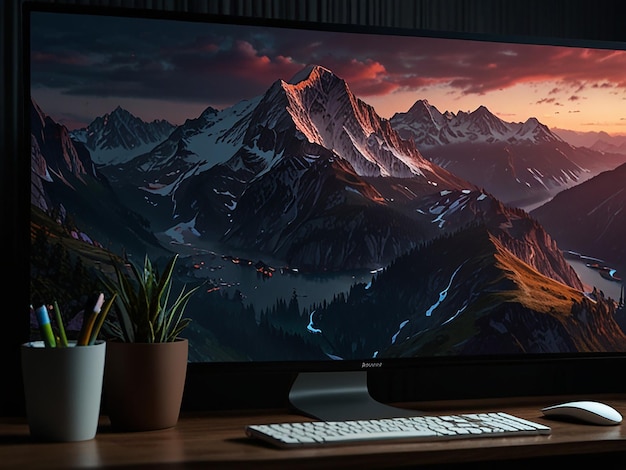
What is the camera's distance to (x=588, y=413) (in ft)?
4.91

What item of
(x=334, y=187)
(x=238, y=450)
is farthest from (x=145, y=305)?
(x=334, y=187)

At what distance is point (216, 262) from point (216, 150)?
0.21 metres

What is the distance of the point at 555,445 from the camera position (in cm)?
134

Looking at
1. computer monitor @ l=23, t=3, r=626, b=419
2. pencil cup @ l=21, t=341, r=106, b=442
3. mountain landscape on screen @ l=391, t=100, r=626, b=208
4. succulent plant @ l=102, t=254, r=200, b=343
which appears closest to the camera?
pencil cup @ l=21, t=341, r=106, b=442

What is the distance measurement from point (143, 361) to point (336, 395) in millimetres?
401

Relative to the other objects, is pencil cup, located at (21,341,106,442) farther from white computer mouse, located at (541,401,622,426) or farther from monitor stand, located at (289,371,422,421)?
white computer mouse, located at (541,401,622,426)

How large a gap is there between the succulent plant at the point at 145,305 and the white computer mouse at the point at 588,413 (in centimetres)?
68

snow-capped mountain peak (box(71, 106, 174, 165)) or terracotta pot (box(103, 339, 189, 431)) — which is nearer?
terracotta pot (box(103, 339, 189, 431))

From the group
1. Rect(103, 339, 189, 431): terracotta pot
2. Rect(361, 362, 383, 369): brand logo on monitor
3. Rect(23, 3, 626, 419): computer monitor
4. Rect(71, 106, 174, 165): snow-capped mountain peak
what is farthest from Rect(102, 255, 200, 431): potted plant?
Rect(361, 362, 383, 369): brand logo on monitor

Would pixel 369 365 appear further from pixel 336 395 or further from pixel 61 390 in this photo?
pixel 61 390

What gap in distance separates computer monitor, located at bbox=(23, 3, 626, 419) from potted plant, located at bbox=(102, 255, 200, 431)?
0.10 meters

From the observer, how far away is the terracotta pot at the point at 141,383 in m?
1.41

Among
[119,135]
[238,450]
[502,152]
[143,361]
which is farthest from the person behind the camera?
[502,152]

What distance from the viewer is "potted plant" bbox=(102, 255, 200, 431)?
1.41 metres
